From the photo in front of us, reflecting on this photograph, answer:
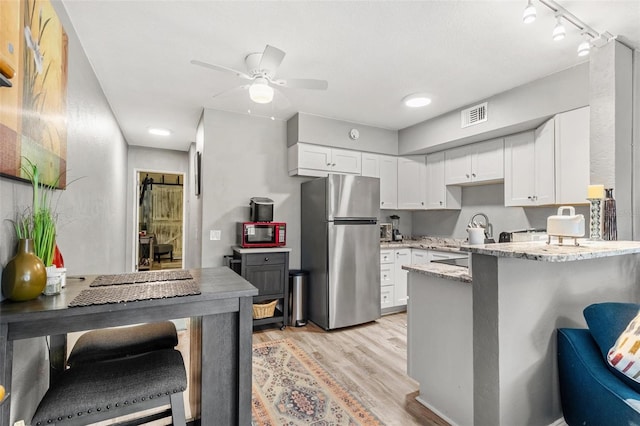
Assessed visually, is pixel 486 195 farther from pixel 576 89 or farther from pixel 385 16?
pixel 385 16

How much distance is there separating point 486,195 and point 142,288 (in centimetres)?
402

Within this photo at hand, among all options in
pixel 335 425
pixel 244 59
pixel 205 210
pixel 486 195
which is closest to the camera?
pixel 335 425

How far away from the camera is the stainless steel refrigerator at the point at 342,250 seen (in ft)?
11.3

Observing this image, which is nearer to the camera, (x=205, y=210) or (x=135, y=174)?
(x=205, y=210)

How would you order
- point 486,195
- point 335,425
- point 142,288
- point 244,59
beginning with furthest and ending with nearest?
point 486,195 < point 244,59 < point 335,425 < point 142,288

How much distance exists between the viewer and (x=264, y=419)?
1.92 metres

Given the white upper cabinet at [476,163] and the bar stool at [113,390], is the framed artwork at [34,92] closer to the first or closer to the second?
the bar stool at [113,390]

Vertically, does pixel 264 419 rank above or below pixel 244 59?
below

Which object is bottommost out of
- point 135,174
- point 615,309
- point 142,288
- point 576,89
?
point 615,309

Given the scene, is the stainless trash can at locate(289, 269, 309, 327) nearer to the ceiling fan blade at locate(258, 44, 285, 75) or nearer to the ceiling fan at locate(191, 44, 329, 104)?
the ceiling fan at locate(191, 44, 329, 104)

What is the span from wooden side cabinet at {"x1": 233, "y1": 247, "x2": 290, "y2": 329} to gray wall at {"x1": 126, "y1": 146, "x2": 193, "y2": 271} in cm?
251

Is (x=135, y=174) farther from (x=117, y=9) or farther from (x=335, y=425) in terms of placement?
(x=335, y=425)

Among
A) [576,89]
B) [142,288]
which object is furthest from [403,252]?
[142,288]

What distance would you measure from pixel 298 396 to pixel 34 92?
2306 mm
